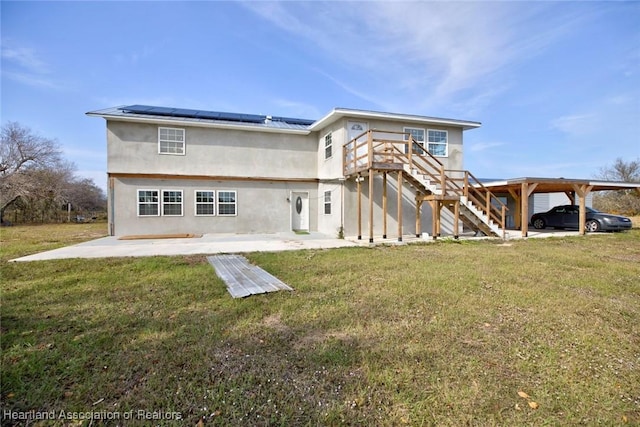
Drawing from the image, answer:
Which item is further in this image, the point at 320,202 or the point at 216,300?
the point at 320,202

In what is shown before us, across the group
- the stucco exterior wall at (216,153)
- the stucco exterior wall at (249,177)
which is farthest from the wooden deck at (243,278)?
the stucco exterior wall at (216,153)

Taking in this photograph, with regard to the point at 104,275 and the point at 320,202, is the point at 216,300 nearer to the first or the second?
the point at 104,275

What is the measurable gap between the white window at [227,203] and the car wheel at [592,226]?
1775cm

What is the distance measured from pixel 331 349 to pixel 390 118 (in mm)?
11325

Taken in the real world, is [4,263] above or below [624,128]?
below

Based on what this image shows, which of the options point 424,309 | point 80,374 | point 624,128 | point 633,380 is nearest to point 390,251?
point 424,309

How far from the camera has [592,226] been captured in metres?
14.8

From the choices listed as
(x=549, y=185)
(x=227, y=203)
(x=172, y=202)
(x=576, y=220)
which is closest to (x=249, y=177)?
(x=227, y=203)

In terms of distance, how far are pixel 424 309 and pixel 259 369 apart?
2423mm

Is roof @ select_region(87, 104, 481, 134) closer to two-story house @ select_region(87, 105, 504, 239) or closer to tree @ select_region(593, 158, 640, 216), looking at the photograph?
two-story house @ select_region(87, 105, 504, 239)

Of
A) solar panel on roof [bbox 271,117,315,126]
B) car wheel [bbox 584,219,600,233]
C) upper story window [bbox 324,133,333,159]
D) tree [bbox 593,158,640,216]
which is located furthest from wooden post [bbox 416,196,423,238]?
tree [bbox 593,158,640,216]

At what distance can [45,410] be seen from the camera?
2.06 metres

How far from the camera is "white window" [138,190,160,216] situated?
1295 cm

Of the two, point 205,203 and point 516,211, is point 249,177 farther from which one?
point 516,211
